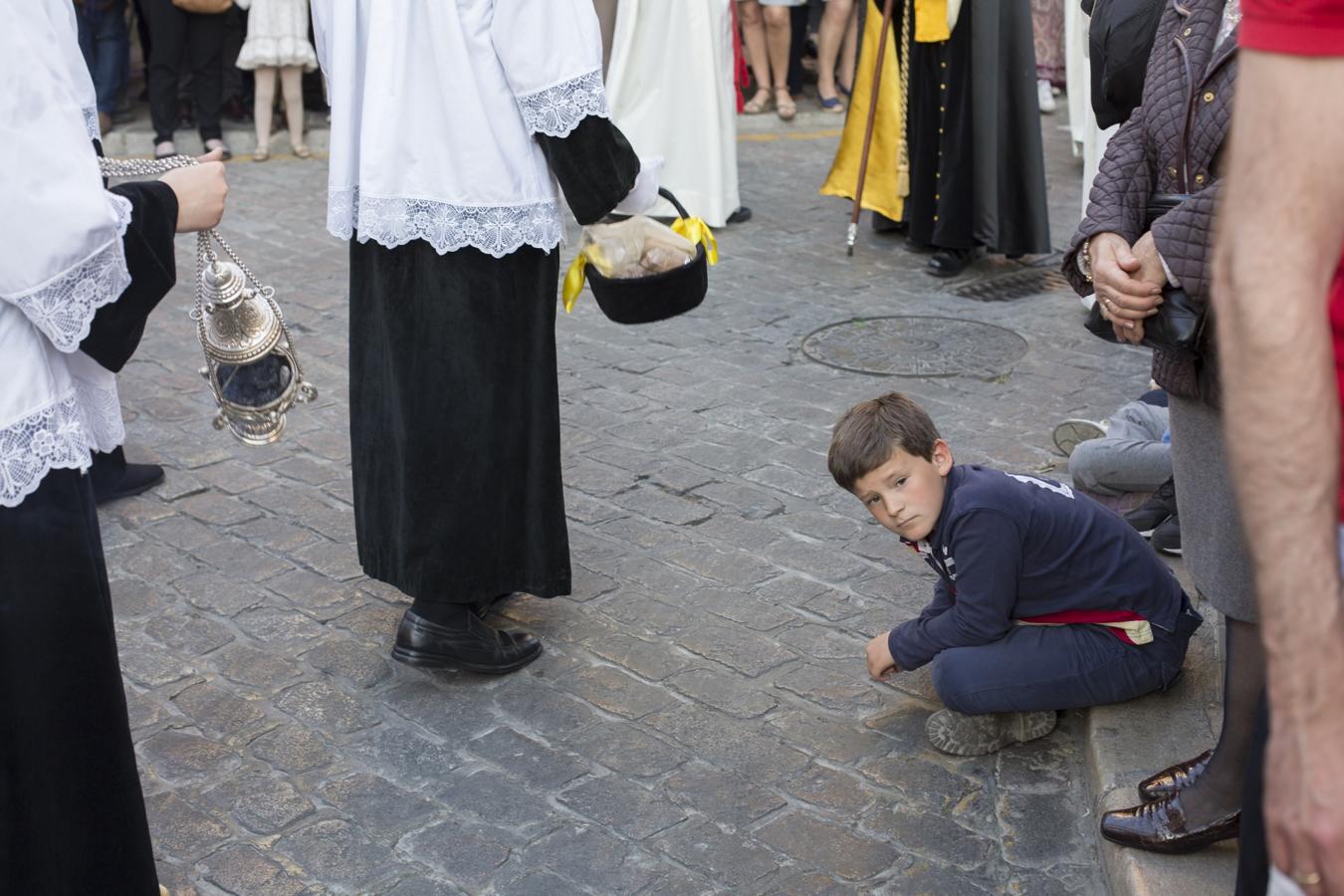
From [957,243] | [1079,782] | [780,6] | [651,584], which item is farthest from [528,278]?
[780,6]

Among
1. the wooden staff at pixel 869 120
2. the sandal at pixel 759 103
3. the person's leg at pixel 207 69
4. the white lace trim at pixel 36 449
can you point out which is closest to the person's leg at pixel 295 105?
the person's leg at pixel 207 69

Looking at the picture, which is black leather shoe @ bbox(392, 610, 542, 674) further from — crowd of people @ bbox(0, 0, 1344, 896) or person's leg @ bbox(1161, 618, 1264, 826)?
person's leg @ bbox(1161, 618, 1264, 826)

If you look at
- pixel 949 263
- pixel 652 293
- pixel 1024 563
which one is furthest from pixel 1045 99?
pixel 1024 563

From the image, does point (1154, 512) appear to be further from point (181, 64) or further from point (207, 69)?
point (181, 64)

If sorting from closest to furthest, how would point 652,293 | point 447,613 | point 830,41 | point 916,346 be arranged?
point 652,293
point 447,613
point 916,346
point 830,41

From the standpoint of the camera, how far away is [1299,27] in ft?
4.92

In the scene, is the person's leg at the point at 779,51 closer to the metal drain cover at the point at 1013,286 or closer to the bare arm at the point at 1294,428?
the metal drain cover at the point at 1013,286

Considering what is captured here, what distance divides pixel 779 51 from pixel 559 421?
308 inches

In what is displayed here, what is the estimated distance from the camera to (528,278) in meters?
3.97

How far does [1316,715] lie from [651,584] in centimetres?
323

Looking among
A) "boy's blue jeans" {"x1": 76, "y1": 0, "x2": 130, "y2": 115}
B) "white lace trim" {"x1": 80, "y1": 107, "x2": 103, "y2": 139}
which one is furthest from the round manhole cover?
"boy's blue jeans" {"x1": 76, "y1": 0, "x2": 130, "y2": 115}

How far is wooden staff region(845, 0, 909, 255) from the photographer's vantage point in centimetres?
805

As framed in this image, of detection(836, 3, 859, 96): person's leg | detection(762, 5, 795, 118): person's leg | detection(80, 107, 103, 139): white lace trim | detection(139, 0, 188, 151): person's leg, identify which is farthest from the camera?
detection(836, 3, 859, 96): person's leg

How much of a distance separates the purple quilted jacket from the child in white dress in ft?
27.5
